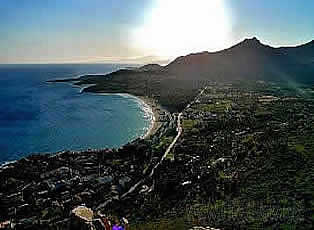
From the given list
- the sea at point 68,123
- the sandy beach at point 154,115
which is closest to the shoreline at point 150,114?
the sandy beach at point 154,115

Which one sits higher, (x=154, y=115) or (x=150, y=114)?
(x=154, y=115)

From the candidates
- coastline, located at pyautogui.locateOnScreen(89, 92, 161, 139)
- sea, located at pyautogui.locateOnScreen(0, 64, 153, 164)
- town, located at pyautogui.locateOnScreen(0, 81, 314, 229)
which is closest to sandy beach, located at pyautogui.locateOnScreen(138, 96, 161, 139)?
coastline, located at pyautogui.locateOnScreen(89, 92, 161, 139)

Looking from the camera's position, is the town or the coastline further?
the coastline

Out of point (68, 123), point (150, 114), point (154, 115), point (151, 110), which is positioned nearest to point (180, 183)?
point (68, 123)

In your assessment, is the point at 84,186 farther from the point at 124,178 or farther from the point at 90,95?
the point at 90,95

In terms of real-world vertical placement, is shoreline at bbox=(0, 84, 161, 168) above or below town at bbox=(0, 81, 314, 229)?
below

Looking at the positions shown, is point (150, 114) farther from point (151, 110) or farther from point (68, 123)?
point (68, 123)

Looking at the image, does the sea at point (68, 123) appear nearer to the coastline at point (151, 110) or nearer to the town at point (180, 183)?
the coastline at point (151, 110)

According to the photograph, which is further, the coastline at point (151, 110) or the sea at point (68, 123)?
the coastline at point (151, 110)

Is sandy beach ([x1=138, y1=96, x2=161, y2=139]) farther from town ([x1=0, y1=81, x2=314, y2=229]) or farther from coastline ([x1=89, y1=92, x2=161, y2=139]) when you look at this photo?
town ([x1=0, y1=81, x2=314, y2=229])

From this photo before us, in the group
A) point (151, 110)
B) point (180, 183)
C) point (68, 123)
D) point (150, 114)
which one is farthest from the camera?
point (151, 110)

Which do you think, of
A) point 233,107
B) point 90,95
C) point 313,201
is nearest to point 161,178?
point 313,201
